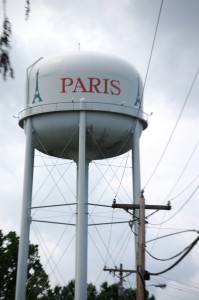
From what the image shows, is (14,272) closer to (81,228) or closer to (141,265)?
(81,228)

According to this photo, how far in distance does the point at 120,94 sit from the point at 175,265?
9.51m

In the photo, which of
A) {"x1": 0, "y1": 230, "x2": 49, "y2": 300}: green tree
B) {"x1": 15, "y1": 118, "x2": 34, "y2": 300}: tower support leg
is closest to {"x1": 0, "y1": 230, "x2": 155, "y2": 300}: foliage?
{"x1": 0, "y1": 230, "x2": 49, "y2": 300}: green tree

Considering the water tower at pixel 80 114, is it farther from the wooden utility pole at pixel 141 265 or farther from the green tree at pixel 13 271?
the green tree at pixel 13 271

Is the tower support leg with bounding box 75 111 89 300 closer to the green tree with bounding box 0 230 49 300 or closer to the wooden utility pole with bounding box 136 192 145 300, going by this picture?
the wooden utility pole with bounding box 136 192 145 300

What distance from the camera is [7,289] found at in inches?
1233

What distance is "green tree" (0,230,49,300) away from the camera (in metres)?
30.8

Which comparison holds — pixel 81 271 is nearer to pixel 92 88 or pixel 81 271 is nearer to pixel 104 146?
pixel 104 146

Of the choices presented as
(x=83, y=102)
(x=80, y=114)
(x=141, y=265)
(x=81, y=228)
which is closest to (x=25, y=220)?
(x=81, y=228)

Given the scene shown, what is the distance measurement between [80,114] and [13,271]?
15.8 meters

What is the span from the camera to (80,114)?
738 inches

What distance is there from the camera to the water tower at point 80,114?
739 inches

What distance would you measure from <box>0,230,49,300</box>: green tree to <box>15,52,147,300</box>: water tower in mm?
12164

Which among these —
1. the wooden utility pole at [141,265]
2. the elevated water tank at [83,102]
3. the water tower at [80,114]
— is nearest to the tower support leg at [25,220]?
the water tower at [80,114]

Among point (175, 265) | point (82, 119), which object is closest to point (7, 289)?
point (82, 119)
